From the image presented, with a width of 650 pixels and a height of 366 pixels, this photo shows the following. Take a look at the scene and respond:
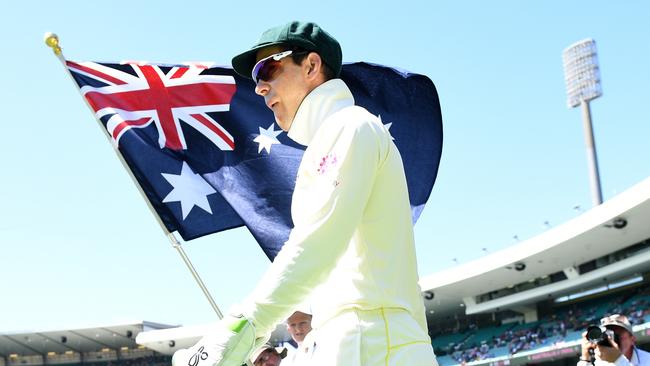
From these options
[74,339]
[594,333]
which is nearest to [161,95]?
[594,333]

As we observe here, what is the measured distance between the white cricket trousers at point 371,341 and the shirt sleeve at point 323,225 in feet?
0.35

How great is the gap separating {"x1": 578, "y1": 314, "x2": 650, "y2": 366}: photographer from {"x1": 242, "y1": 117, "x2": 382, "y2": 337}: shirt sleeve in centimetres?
421

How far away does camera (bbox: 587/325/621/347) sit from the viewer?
5441 mm

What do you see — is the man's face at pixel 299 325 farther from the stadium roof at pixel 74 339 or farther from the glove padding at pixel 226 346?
the stadium roof at pixel 74 339

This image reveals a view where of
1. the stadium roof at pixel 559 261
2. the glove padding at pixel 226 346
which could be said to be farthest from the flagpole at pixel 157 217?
the stadium roof at pixel 559 261

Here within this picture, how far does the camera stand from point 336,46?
198cm

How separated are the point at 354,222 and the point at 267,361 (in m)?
3.35

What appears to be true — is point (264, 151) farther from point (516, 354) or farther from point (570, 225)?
point (516, 354)

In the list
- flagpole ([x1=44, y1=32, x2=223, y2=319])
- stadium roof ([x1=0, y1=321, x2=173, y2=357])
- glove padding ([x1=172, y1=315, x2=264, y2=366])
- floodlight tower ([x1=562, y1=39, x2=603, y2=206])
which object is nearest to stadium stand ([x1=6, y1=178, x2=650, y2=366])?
stadium roof ([x1=0, y1=321, x2=173, y2=357])

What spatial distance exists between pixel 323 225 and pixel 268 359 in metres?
3.38

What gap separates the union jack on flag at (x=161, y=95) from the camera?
16.7 feet

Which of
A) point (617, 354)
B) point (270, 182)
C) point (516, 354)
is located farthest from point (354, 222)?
point (516, 354)

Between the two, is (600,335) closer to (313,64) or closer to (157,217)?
(157,217)

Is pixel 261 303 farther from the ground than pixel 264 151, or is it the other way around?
pixel 264 151
